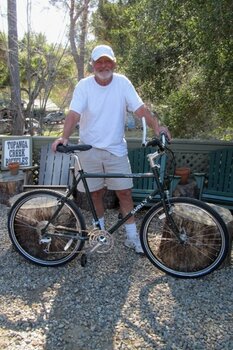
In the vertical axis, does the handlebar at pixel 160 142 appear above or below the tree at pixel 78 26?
below

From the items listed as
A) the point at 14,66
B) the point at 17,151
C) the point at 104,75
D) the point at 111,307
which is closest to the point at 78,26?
the point at 14,66

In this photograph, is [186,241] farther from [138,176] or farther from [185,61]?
[185,61]

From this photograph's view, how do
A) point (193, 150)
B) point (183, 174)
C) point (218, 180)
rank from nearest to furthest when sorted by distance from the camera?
point (218, 180) → point (183, 174) → point (193, 150)

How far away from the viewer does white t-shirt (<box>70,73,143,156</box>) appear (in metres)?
2.77

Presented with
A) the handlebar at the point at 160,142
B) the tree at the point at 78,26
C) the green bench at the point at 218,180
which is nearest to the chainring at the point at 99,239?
the handlebar at the point at 160,142

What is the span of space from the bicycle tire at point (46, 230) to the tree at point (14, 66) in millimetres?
6524

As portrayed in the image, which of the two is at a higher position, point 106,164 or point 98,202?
point 106,164

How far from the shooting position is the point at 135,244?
317cm

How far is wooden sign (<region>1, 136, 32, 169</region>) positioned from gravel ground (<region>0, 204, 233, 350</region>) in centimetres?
211

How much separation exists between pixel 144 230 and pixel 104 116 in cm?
91

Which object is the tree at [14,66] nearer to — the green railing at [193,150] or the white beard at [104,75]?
the green railing at [193,150]

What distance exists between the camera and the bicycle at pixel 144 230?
8.61 ft

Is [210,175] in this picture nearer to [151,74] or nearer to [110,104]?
[151,74]

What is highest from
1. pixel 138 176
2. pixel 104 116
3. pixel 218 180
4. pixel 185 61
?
pixel 185 61
